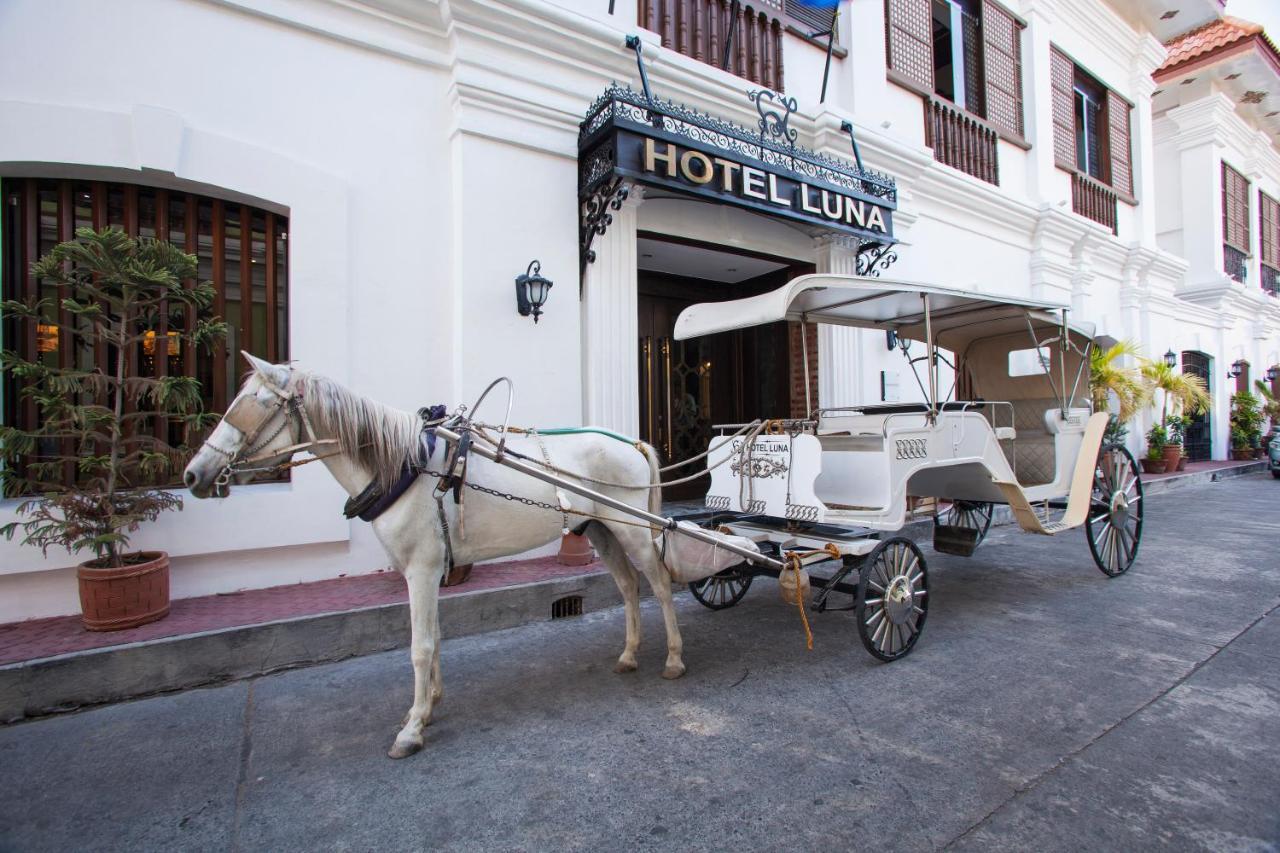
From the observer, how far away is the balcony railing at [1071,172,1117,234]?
1143cm

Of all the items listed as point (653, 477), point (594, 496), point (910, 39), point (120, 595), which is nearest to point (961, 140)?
point (910, 39)

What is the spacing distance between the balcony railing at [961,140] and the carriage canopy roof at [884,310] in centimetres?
447

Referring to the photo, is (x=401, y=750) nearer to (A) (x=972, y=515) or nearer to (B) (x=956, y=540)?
(B) (x=956, y=540)

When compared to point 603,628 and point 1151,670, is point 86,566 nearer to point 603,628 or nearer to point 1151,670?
point 603,628

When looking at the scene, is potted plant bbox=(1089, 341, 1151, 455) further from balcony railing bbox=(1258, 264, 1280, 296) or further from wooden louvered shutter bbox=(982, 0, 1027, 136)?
balcony railing bbox=(1258, 264, 1280, 296)

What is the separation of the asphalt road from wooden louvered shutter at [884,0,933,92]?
7.67 meters

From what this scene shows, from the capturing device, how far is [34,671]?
314 centimetres

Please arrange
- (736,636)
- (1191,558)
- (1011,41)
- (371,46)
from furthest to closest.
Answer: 1. (1011,41)
2. (1191,558)
3. (371,46)
4. (736,636)

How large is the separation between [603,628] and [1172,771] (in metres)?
3.07

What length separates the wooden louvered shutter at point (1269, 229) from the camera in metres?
18.2

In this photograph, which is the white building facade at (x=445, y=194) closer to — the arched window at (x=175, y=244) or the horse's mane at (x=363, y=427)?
the arched window at (x=175, y=244)

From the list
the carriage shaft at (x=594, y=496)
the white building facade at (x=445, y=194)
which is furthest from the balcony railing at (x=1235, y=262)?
the carriage shaft at (x=594, y=496)

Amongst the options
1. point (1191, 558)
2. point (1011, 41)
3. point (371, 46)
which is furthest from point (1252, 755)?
point (1011, 41)

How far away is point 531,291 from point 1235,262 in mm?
20107
